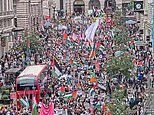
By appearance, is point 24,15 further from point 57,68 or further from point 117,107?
point 117,107

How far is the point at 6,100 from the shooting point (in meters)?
39.6

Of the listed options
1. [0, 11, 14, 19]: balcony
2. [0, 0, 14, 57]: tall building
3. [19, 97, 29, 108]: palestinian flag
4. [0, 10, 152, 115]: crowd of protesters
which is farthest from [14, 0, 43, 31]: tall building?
[19, 97, 29, 108]: palestinian flag

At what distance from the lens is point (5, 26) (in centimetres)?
6806

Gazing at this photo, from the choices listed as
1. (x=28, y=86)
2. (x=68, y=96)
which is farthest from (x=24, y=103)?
(x=28, y=86)

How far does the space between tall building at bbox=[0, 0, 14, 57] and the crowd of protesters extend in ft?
14.5

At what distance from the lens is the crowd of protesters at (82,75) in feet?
110

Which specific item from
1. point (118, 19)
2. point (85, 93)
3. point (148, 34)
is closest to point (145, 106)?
point (85, 93)

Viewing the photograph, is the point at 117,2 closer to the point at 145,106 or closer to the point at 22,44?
the point at 22,44

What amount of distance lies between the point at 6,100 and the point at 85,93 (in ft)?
17.8

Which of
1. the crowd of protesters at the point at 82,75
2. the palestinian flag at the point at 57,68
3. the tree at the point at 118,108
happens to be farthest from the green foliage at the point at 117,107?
the palestinian flag at the point at 57,68

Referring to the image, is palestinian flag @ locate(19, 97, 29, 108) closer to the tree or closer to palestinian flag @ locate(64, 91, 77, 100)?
palestinian flag @ locate(64, 91, 77, 100)

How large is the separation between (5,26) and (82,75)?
26564mm

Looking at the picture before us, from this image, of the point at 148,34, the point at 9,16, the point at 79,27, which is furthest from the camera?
the point at 79,27

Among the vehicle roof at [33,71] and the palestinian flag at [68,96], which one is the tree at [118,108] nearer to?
the palestinian flag at [68,96]
